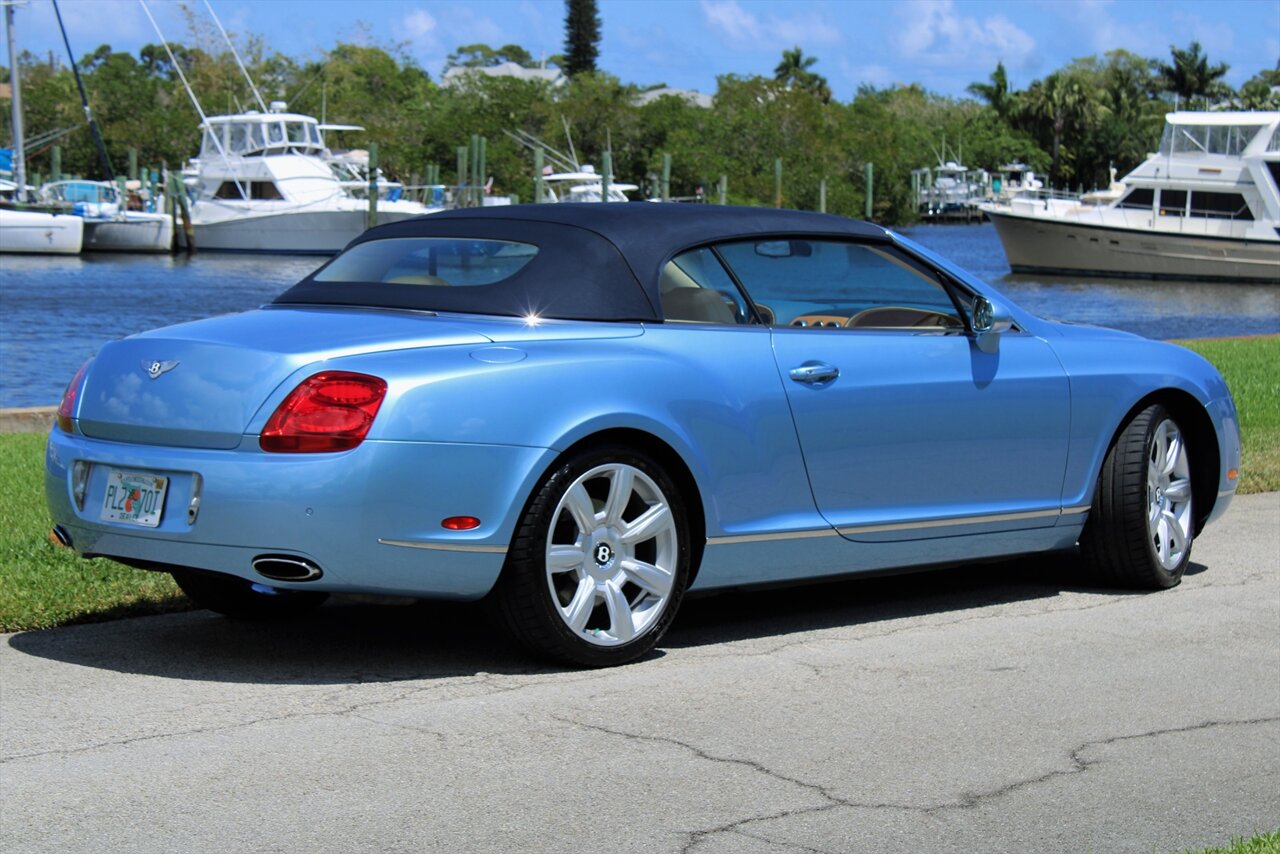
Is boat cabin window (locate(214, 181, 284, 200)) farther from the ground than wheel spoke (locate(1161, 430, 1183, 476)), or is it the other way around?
wheel spoke (locate(1161, 430, 1183, 476))

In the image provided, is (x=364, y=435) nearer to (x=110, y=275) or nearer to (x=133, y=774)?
(x=133, y=774)

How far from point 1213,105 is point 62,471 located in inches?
5345

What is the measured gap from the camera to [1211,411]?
7398mm

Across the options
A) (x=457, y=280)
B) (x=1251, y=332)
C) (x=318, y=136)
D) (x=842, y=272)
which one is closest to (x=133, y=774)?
(x=457, y=280)

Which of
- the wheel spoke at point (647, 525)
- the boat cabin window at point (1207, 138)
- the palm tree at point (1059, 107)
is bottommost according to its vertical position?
the wheel spoke at point (647, 525)

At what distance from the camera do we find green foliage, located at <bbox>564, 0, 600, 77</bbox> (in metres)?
145

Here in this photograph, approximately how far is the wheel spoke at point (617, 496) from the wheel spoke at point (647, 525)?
0.16ft

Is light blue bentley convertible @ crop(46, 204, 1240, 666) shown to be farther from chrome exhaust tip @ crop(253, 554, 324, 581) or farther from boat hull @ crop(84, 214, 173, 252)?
boat hull @ crop(84, 214, 173, 252)

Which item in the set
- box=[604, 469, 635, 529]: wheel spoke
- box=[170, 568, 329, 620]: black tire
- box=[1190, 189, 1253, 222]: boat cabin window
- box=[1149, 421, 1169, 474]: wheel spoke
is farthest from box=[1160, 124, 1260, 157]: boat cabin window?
box=[604, 469, 635, 529]: wheel spoke

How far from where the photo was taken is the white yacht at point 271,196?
63500mm

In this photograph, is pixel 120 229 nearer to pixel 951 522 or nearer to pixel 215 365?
pixel 951 522

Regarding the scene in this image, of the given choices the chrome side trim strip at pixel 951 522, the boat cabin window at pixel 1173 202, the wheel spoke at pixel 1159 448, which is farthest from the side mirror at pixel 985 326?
the boat cabin window at pixel 1173 202

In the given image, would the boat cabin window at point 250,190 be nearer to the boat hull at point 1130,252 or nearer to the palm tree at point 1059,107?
the boat hull at point 1130,252

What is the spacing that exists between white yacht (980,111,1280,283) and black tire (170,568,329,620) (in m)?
49.5
